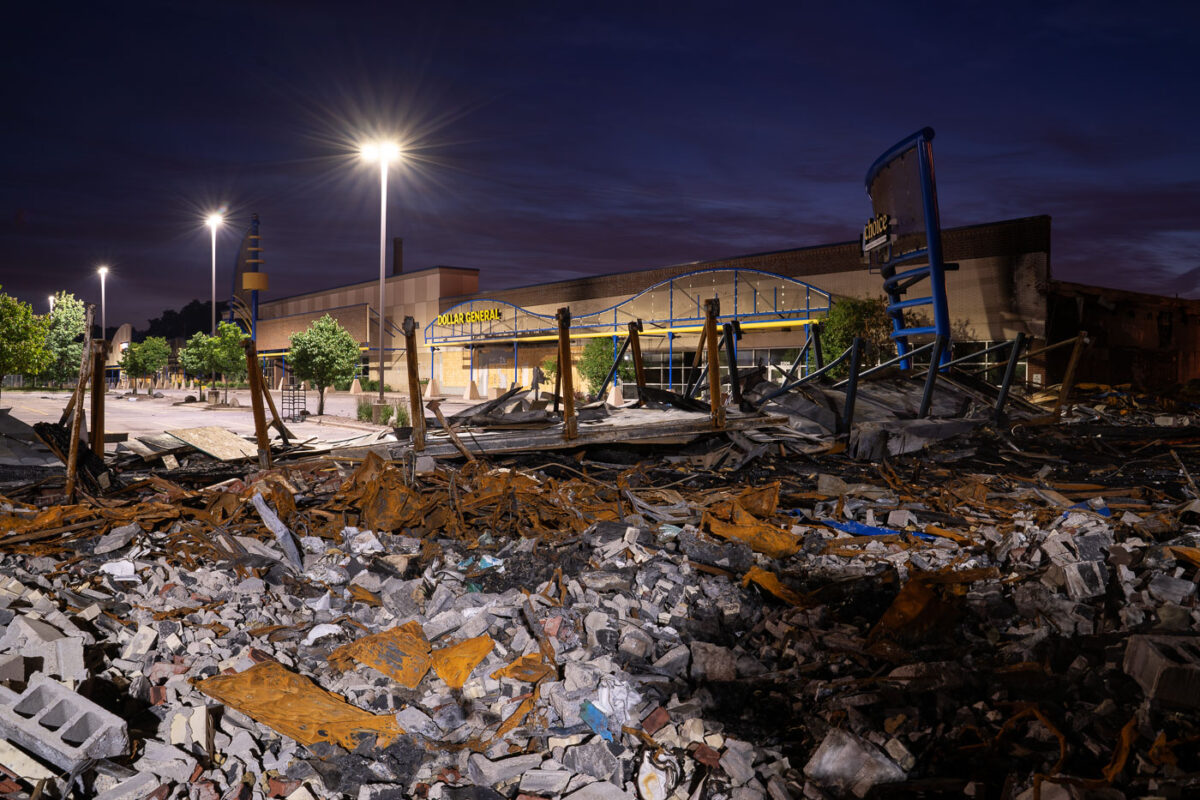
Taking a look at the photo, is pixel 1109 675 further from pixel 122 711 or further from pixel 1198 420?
pixel 1198 420

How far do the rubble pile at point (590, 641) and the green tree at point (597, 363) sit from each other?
24.9m

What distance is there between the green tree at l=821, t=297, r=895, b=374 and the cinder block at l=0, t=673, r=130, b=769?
2315 cm

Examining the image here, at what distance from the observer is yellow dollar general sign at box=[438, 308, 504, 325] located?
133 ft

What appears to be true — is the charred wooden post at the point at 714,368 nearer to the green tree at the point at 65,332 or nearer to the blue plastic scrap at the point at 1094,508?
the blue plastic scrap at the point at 1094,508

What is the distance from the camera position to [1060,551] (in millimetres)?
4883

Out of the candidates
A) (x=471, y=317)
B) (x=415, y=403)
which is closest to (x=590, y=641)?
(x=415, y=403)

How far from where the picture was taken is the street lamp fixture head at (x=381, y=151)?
22.6 meters

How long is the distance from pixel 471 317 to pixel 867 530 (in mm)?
37732

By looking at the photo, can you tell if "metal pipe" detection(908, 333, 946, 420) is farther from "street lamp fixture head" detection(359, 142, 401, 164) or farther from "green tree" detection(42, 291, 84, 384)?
"green tree" detection(42, 291, 84, 384)

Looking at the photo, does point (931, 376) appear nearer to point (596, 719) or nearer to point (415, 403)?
point (415, 403)

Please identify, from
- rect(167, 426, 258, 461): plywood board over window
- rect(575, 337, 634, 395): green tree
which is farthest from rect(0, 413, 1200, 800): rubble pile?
rect(575, 337, 634, 395): green tree

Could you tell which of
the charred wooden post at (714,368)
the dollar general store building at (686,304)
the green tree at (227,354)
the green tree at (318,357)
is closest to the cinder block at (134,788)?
the charred wooden post at (714,368)

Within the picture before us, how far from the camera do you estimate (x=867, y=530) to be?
6062 mm

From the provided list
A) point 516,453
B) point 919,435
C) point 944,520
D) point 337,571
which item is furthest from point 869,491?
point 337,571
